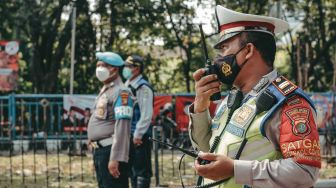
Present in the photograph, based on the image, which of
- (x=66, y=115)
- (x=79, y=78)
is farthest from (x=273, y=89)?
(x=79, y=78)

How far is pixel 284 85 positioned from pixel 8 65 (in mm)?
15277

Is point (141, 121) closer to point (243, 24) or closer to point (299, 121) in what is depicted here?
point (243, 24)

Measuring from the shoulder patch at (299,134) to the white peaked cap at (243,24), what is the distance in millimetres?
411

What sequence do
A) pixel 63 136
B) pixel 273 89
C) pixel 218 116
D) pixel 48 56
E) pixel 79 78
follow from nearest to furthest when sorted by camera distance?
pixel 273 89, pixel 218 116, pixel 63 136, pixel 48 56, pixel 79 78

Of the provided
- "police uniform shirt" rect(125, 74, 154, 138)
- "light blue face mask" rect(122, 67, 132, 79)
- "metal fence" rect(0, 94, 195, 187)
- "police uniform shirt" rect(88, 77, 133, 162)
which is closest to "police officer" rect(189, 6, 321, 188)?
"police uniform shirt" rect(88, 77, 133, 162)

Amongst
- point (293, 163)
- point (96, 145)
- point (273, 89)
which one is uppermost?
point (273, 89)

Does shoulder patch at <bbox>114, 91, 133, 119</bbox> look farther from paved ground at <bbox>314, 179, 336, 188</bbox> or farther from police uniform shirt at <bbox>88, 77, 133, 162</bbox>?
paved ground at <bbox>314, 179, 336, 188</bbox>

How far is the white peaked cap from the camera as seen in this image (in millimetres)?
2730

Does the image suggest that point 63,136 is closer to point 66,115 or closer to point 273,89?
point 66,115

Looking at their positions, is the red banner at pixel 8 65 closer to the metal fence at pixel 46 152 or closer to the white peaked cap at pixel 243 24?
the metal fence at pixel 46 152

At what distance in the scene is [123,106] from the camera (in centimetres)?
539

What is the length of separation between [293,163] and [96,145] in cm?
344

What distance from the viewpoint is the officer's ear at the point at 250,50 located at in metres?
2.72

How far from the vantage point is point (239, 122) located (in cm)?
262
